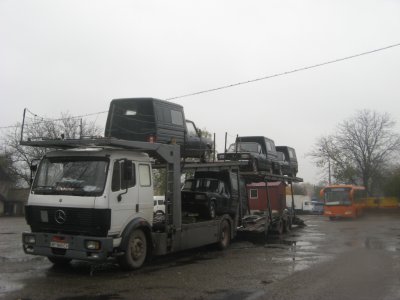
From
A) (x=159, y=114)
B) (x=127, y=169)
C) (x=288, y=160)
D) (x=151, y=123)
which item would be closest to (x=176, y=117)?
(x=159, y=114)

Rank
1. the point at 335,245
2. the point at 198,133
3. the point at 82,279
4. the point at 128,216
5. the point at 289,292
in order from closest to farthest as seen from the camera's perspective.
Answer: the point at 289,292
the point at 82,279
the point at 128,216
the point at 198,133
the point at 335,245

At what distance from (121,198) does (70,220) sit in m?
1.10

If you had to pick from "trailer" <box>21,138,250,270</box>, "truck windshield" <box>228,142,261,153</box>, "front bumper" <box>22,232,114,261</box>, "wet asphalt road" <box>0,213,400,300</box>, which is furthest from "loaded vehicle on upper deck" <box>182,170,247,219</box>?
"front bumper" <box>22,232,114,261</box>

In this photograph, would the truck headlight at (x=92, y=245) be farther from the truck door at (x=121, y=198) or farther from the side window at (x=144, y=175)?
the side window at (x=144, y=175)

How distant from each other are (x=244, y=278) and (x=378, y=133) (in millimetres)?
51814

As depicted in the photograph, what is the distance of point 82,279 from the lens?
9.27 meters

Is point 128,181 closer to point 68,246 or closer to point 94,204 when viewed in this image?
point 94,204

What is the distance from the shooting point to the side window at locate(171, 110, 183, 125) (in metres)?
13.6

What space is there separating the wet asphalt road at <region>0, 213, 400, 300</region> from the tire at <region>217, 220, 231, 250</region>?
0.22m

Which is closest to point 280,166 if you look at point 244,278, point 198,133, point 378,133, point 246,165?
point 246,165

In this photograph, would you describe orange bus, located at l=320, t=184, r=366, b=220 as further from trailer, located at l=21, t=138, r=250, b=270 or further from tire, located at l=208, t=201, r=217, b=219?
trailer, located at l=21, t=138, r=250, b=270

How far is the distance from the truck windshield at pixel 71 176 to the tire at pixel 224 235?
18.0 feet

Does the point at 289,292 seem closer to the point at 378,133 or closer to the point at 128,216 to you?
the point at 128,216

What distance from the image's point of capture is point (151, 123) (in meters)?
12.9
